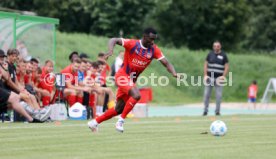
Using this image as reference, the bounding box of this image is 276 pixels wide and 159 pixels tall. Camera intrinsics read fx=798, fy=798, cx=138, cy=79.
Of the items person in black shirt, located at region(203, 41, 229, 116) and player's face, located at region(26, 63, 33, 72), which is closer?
player's face, located at region(26, 63, 33, 72)

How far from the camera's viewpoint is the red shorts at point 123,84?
15.9 m

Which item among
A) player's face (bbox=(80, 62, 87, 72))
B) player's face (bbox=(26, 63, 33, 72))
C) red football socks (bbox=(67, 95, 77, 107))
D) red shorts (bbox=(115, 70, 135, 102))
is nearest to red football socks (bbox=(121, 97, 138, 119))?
red shorts (bbox=(115, 70, 135, 102))

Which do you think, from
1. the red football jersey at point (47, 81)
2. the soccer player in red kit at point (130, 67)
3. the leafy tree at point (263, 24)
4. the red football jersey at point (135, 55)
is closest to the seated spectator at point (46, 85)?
the red football jersey at point (47, 81)

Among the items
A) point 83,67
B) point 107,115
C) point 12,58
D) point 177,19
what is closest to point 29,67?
point 12,58

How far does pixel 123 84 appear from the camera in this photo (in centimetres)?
1590

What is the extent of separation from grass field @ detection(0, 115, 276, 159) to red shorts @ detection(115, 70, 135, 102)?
0.74 meters

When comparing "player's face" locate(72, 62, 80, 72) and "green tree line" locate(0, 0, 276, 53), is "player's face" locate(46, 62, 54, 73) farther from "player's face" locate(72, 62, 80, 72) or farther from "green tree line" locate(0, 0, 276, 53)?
"green tree line" locate(0, 0, 276, 53)

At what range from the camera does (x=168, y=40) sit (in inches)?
2842

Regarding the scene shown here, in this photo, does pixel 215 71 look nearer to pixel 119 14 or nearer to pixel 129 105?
pixel 129 105

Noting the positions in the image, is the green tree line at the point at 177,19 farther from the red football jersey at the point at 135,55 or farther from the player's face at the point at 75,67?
the red football jersey at the point at 135,55

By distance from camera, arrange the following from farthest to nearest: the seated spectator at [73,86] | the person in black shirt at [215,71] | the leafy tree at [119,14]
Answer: the leafy tree at [119,14] < the person in black shirt at [215,71] < the seated spectator at [73,86]

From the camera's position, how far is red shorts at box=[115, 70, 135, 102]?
15.9 metres

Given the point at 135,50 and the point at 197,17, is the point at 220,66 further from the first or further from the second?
the point at 197,17

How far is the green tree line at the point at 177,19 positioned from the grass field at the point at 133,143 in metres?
43.4
